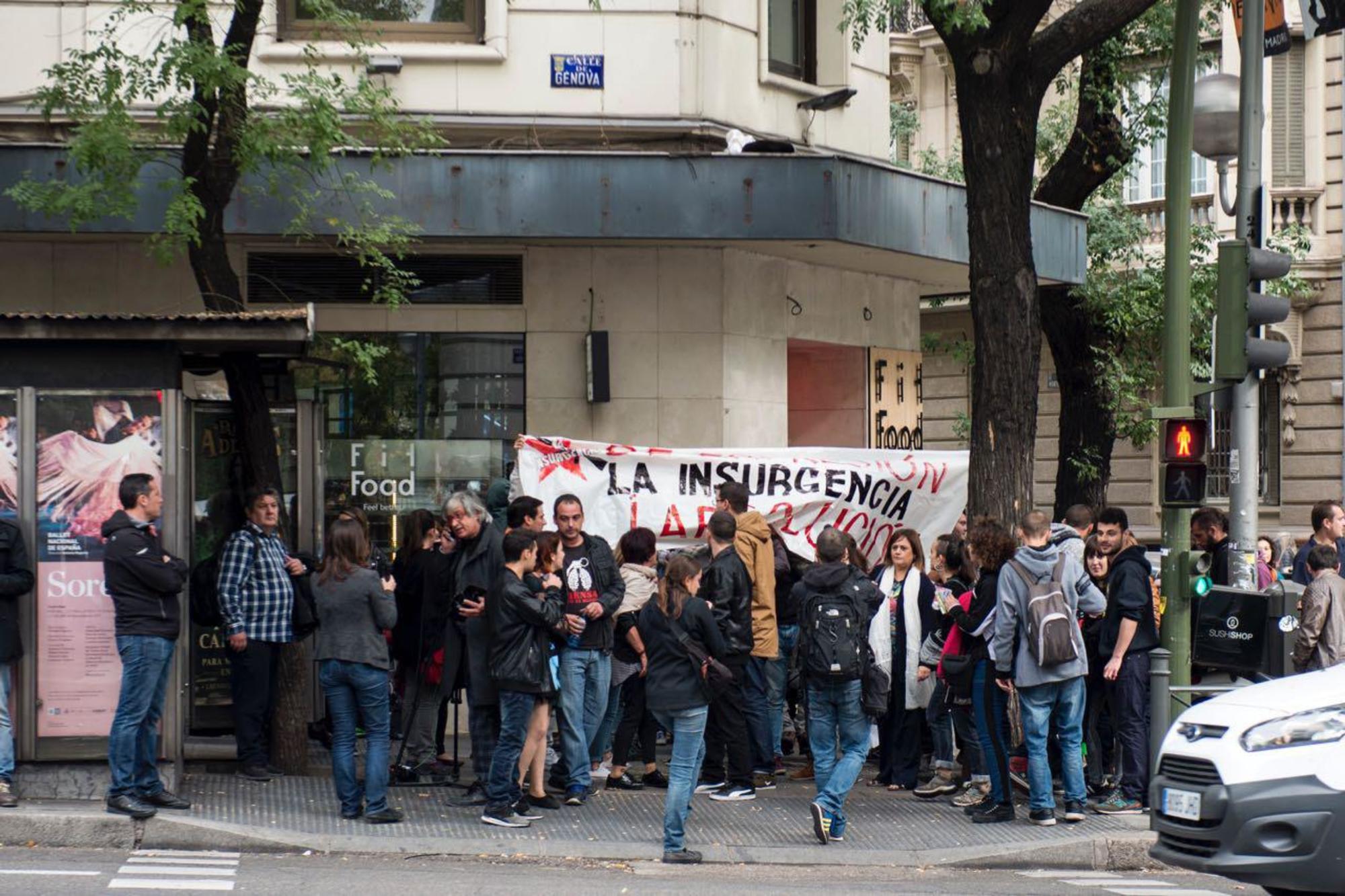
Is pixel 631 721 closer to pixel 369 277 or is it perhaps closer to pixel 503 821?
pixel 503 821

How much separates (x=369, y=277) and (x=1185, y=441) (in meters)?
7.42

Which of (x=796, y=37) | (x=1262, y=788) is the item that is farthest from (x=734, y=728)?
(x=796, y=37)

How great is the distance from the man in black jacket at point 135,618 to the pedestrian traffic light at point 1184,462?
6.41 metres

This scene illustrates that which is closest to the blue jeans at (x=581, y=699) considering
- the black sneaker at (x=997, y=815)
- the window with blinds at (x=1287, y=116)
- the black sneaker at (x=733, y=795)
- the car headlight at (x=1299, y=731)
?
the black sneaker at (x=733, y=795)

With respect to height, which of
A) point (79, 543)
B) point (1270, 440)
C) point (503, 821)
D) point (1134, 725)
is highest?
point (1270, 440)

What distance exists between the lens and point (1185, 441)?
11.8 meters

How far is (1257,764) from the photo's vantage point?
25.6ft

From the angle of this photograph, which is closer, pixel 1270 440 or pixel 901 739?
pixel 901 739

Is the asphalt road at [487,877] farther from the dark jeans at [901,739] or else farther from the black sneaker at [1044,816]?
the dark jeans at [901,739]

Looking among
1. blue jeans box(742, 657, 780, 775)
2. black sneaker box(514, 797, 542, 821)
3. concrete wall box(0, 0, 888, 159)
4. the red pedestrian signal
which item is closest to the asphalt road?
black sneaker box(514, 797, 542, 821)

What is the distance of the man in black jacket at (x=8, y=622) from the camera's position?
10.7 meters

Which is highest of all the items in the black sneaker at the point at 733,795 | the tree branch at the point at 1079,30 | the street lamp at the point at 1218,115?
the tree branch at the point at 1079,30

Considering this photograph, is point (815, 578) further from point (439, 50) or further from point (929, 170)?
point (929, 170)

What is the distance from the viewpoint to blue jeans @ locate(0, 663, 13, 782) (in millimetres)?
10664
